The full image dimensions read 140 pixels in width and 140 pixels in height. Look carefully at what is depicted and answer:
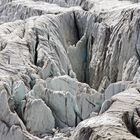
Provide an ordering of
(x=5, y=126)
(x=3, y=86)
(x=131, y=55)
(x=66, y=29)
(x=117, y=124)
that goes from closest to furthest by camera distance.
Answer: (x=117, y=124)
(x=5, y=126)
(x=3, y=86)
(x=131, y=55)
(x=66, y=29)

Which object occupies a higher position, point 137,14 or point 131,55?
point 137,14

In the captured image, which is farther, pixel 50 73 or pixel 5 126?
pixel 50 73

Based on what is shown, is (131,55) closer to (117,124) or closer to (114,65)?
(114,65)

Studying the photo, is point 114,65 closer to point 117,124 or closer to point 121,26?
point 121,26

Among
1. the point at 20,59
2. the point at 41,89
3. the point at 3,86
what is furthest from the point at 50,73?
the point at 3,86

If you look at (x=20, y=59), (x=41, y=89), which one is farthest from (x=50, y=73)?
(x=41, y=89)

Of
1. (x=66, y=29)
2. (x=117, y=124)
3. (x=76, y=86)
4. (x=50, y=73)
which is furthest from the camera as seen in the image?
(x=66, y=29)
